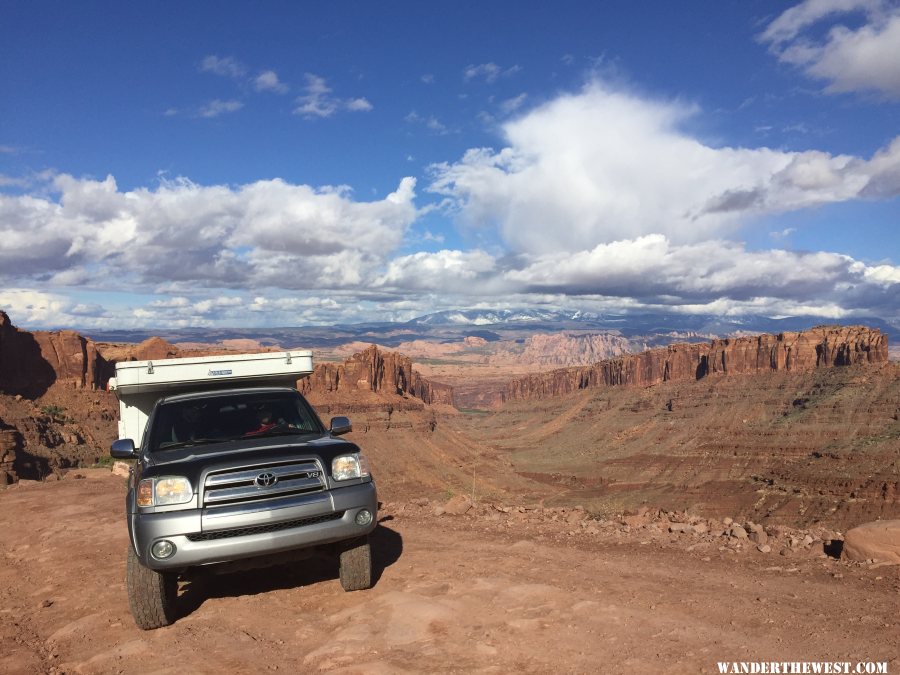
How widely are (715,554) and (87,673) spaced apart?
8005 millimetres

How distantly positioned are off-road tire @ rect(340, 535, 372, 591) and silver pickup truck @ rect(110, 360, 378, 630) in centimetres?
1

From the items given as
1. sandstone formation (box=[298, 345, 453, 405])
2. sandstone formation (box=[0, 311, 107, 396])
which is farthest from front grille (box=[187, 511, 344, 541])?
sandstone formation (box=[298, 345, 453, 405])

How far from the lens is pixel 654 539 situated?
32.9 feet

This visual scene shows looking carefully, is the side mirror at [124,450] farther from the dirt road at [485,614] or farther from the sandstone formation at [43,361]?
the sandstone formation at [43,361]

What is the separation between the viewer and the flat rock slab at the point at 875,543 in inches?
303

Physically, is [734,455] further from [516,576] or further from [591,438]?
[516,576]

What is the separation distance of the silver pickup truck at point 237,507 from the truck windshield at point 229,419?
9 cm

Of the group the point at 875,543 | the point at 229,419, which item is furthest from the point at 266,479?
the point at 875,543

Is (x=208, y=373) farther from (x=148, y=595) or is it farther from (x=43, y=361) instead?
(x=43, y=361)

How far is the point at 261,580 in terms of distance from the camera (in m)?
7.81

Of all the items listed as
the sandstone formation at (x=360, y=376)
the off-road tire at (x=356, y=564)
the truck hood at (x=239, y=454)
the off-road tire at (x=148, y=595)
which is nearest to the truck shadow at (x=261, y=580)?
the off-road tire at (x=356, y=564)

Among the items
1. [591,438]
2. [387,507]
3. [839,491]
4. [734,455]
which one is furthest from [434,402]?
[387,507]

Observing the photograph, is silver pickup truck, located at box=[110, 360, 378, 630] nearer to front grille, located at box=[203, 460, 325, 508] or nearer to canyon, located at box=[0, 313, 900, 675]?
front grille, located at box=[203, 460, 325, 508]

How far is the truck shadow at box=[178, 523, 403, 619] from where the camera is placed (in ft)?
23.8
